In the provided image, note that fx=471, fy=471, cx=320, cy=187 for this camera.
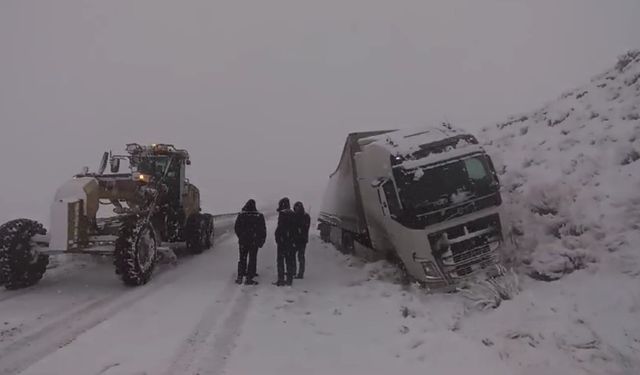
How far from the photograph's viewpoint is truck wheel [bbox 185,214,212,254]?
12.7 m

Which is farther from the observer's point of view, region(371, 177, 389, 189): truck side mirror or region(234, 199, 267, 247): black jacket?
region(234, 199, 267, 247): black jacket

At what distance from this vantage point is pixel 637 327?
4754mm

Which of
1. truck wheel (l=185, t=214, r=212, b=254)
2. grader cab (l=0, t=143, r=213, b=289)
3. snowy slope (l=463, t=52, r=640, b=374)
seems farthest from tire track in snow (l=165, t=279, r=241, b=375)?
truck wheel (l=185, t=214, r=212, b=254)

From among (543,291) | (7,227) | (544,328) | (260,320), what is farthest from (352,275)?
(7,227)

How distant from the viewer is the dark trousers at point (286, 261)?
365 inches

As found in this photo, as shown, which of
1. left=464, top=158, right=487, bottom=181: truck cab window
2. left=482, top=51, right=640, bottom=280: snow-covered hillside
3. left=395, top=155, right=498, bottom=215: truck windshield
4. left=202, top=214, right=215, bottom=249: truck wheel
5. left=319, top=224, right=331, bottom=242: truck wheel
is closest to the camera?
left=482, top=51, right=640, bottom=280: snow-covered hillside

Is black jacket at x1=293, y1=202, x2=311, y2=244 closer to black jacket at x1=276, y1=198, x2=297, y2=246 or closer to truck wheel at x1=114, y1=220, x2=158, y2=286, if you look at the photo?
black jacket at x1=276, y1=198, x2=297, y2=246

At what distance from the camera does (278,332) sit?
6152 millimetres

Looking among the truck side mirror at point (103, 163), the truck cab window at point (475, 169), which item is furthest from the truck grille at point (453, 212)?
the truck side mirror at point (103, 163)

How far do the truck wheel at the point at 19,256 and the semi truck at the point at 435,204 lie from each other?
6.32 meters

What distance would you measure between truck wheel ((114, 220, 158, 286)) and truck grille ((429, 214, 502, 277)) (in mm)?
5117

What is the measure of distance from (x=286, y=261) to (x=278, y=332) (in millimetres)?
3176

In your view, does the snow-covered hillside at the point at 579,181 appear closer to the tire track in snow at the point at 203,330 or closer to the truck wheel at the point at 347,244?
the truck wheel at the point at 347,244

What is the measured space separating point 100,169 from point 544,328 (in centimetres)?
983
